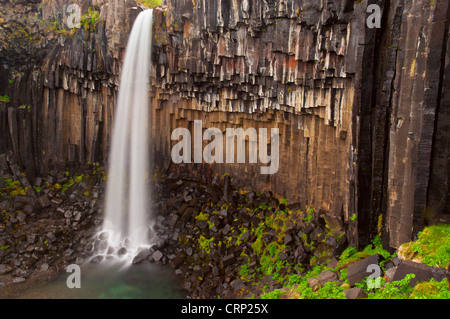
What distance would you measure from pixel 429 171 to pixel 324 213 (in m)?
5.44

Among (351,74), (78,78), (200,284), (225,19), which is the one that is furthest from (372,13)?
(78,78)

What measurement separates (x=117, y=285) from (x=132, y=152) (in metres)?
8.65

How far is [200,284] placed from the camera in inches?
575

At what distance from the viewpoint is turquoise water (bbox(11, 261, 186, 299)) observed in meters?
14.3

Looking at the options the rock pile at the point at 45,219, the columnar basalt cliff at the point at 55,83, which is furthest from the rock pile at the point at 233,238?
the columnar basalt cliff at the point at 55,83

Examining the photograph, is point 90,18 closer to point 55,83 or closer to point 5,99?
point 55,83

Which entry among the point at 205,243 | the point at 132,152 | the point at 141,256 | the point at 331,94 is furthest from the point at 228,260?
the point at 132,152

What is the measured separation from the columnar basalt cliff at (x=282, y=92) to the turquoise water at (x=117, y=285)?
21.0ft

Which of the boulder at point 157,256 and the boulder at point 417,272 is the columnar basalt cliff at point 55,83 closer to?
the boulder at point 157,256

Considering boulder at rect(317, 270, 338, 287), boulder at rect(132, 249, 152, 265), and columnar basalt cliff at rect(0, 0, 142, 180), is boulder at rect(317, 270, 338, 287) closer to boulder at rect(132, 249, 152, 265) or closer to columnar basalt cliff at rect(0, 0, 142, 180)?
boulder at rect(132, 249, 152, 265)

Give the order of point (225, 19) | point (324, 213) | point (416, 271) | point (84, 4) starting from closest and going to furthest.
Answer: point (416, 271), point (324, 213), point (225, 19), point (84, 4)

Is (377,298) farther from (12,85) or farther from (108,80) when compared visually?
(12,85)

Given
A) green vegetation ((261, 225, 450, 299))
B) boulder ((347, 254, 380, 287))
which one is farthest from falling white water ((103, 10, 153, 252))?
boulder ((347, 254, 380, 287))

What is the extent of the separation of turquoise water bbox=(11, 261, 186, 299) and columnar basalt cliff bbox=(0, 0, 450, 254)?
6386 mm
